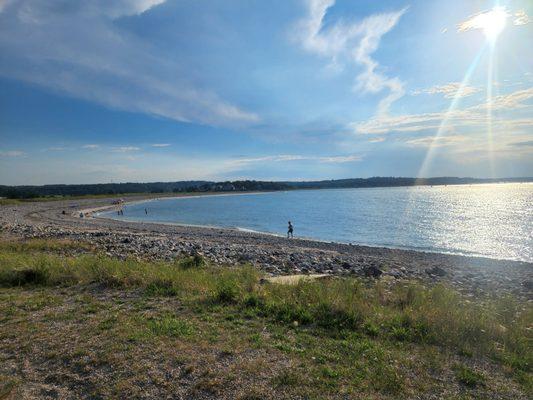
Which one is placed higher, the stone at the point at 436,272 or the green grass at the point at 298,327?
the green grass at the point at 298,327

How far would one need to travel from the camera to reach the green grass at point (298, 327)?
4.89 meters

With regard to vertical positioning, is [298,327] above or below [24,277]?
below

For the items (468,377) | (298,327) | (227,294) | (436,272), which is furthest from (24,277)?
(436,272)

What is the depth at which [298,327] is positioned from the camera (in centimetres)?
674

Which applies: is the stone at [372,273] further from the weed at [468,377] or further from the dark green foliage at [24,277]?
the dark green foliage at [24,277]

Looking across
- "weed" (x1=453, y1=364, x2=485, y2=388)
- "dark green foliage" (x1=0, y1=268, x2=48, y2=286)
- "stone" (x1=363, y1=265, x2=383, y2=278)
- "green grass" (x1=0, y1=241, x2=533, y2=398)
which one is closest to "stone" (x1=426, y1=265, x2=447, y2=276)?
"stone" (x1=363, y1=265, x2=383, y2=278)

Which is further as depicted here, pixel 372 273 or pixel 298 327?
pixel 372 273

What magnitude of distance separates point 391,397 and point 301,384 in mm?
1172

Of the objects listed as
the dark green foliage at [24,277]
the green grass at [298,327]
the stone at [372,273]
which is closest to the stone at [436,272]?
the stone at [372,273]

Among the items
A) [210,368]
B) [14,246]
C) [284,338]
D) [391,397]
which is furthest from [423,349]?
[14,246]

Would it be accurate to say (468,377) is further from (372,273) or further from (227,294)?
(372,273)

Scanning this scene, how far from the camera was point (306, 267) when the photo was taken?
17.2 metres

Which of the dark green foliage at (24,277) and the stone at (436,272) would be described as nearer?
the dark green foliage at (24,277)

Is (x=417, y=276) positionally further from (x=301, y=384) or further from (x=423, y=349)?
(x=301, y=384)
